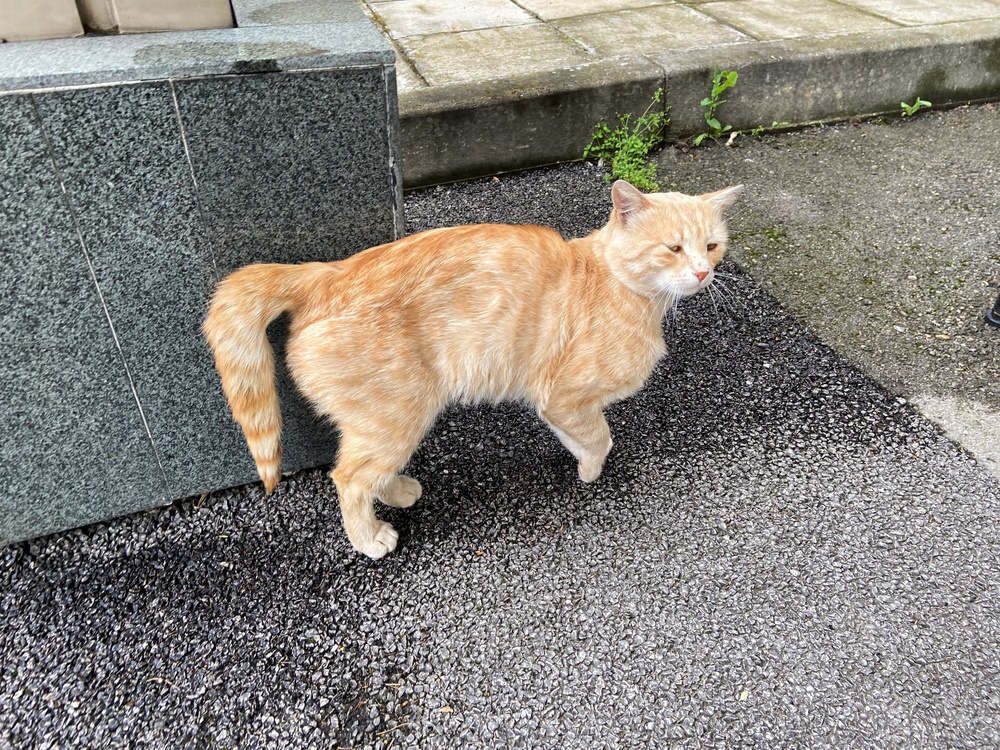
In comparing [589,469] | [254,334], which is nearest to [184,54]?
[254,334]

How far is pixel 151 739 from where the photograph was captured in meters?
1.91

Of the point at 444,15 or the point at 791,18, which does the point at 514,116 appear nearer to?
the point at 444,15

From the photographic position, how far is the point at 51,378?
Result: 6.88 feet

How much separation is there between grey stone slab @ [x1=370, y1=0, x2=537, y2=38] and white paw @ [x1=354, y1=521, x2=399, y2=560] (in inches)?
183

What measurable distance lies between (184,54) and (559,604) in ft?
6.58

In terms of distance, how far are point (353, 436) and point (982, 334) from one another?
10.3ft

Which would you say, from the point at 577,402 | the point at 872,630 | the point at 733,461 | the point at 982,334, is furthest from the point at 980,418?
the point at 577,402

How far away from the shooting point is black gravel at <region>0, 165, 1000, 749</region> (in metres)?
1.95

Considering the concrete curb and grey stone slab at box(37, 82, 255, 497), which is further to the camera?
the concrete curb

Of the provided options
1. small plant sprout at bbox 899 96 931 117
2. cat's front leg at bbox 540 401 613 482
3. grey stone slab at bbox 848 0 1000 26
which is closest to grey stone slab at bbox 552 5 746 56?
small plant sprout at bbox 899 96 931 117

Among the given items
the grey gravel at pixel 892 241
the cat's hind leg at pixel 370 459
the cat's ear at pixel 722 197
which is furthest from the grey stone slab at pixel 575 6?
the cat's hind leg at pixel 370 459

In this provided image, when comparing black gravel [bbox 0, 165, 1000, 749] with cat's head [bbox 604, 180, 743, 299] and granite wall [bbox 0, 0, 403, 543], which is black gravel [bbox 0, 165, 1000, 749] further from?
cat's head [bbox 604, 180, 743, 299]

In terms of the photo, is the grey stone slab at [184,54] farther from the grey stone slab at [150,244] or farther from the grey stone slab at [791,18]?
the grey stone slab at [791,18]

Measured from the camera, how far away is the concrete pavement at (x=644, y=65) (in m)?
4.55
